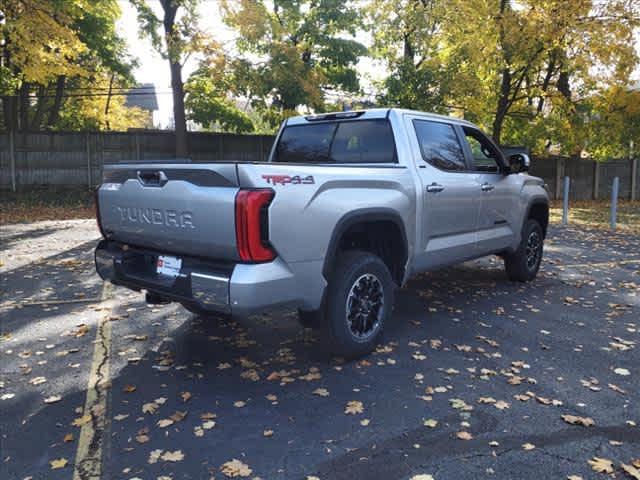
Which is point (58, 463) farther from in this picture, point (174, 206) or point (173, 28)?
point (173, 28)

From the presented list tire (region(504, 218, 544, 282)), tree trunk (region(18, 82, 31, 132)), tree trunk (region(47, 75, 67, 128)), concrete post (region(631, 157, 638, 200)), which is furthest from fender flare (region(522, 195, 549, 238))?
tree trunk (region(47, 75, 67, 128))

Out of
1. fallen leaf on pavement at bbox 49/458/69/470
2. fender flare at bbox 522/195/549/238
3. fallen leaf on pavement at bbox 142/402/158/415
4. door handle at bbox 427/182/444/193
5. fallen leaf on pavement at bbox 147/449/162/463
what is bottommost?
fallen leaf on pavement at bbox 49/458/69/470

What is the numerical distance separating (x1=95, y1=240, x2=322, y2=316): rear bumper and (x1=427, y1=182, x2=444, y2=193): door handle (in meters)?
1.70

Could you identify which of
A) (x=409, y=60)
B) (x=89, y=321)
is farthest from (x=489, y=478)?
(x=409, y=60)

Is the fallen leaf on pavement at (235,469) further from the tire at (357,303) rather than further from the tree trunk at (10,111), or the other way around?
the tree trunk at (10,111)

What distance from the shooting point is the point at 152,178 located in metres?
3.94

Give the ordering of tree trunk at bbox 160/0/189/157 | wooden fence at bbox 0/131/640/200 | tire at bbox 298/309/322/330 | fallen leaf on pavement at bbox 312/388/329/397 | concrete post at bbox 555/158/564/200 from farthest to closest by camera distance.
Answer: concrete post at bbox 555/158/564/200 → wooden fence at bbox 0/131/640/200 → tree trunk at bbox 160/0/189/157 → tire at bbox 298/309/322/330 → fallen leaf on pavement at bbox 312/388/329/397

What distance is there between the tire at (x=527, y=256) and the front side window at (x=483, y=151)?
1.03 metres

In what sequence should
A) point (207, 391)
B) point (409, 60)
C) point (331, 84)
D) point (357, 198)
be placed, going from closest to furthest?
1. point (207, 391)
2. point (357, 198)
3. point (409, 60)
4. point (331, 84)

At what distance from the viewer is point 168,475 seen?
283 cm

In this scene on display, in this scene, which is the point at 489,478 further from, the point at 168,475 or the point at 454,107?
the point at 454,107

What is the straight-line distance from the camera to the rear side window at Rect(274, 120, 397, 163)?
16.4 ft

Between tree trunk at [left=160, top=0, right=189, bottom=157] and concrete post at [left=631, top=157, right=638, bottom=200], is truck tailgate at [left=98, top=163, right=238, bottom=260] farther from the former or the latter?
concrete post at [left=631, top=157, right=638, bottom=200]

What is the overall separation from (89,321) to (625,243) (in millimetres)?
10045
